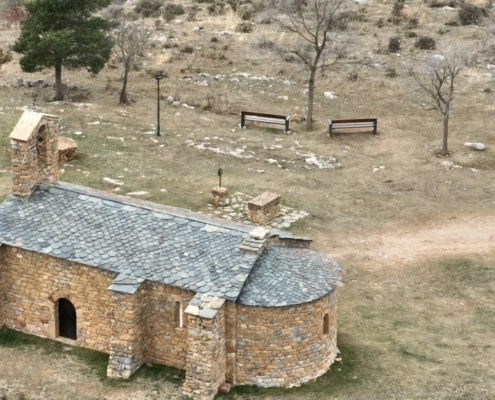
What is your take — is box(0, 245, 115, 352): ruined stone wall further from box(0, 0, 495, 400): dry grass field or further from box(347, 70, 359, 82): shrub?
box(347, 70, 359, 82): shrub

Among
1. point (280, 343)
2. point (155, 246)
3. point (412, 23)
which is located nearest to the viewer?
point (280, 343)

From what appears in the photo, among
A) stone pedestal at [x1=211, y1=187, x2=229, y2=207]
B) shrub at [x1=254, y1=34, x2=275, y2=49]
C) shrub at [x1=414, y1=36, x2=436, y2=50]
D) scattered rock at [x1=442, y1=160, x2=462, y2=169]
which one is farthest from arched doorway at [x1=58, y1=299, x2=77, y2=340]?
shrub at [x1=414, y1=36, x2=436, y2=50]

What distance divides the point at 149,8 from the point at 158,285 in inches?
1558

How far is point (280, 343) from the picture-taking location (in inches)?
671

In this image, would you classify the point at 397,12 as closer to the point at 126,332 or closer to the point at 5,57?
the point at 5,57

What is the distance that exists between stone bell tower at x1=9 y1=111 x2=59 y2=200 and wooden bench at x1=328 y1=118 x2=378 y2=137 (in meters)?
16.4

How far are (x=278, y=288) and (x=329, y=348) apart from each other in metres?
2.00

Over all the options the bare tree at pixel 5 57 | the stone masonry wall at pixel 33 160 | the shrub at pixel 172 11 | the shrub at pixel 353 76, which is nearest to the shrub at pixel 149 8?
the shrub at pixel 172 11

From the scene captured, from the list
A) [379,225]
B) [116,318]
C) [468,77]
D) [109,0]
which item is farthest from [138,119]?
[116,318]

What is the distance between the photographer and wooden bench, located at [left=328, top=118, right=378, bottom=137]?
3466cm

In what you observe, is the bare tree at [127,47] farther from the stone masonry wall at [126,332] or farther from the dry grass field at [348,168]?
the stone masonry wall at [126,332]

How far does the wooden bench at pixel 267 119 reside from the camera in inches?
1379

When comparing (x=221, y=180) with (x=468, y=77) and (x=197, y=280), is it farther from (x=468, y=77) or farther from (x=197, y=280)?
(x=468, y=77)

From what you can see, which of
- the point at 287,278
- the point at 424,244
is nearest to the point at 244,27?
the point at 424,244
